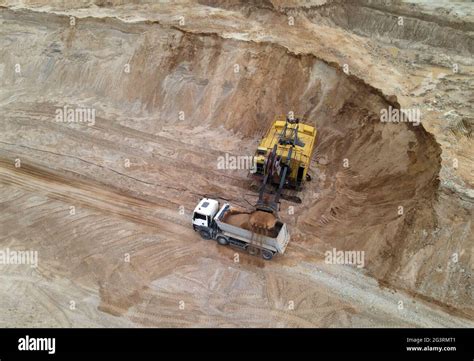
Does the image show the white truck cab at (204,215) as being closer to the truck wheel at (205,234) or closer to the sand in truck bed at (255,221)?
the truck wheel at (205,234)

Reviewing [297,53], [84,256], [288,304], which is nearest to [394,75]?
[297,53]

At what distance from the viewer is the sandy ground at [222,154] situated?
13.7m

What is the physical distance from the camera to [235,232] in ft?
49.1

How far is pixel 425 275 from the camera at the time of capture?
1362cm

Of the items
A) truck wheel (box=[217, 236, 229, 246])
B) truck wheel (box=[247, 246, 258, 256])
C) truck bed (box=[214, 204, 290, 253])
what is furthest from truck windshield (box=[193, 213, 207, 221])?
truck wheel (box=[247, 246, 258, 256])

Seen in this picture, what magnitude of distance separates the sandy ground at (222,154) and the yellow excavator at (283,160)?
97 cm

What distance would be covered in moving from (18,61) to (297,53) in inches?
657

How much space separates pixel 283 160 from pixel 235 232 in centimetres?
378

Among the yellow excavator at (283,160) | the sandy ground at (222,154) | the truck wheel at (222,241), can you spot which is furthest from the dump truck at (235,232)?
the yellow excavator at (283,160)

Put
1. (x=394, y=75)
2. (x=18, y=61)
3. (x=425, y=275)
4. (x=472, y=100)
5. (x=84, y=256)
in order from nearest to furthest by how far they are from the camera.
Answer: (x=425, y=275) → (x=84, y=256) → (x=472, y=100) → (x=394, y=75) → (x=18, y=61)

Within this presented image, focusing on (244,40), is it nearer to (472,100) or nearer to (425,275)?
(472,100)

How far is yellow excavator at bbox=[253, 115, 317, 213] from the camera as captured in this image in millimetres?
16359

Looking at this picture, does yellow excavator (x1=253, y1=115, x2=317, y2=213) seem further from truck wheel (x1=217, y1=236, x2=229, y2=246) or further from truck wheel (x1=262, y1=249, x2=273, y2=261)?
truck wheel (x1=217, y1=236, x2=229, y2=246)

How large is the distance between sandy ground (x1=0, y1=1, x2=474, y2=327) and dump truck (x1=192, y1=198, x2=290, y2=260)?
44 centimetres
